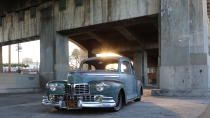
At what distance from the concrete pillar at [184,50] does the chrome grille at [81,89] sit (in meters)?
7.13

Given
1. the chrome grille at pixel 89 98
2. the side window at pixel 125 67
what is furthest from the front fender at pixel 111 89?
the side window at pixel 125 67

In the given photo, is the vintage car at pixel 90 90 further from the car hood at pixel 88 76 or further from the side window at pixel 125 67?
the side window at pixel 125 67

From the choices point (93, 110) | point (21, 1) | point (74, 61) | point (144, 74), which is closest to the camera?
point (93, 110)

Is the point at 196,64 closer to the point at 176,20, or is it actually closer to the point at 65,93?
the point at 176,20

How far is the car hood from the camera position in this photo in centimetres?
678

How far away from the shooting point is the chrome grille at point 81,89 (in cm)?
667

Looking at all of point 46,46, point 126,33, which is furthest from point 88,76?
point 126,33

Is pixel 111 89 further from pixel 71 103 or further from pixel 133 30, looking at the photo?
pixel 133 30

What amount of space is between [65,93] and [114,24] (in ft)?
33.0

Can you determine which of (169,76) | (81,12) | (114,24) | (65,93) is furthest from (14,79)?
(65,93)

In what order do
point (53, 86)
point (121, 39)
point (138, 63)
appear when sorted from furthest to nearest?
point (121, 39), point (138, 63), point (53, 86)

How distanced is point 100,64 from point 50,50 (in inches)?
442

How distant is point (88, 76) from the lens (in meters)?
6.87

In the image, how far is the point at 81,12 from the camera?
17000 millimetres
